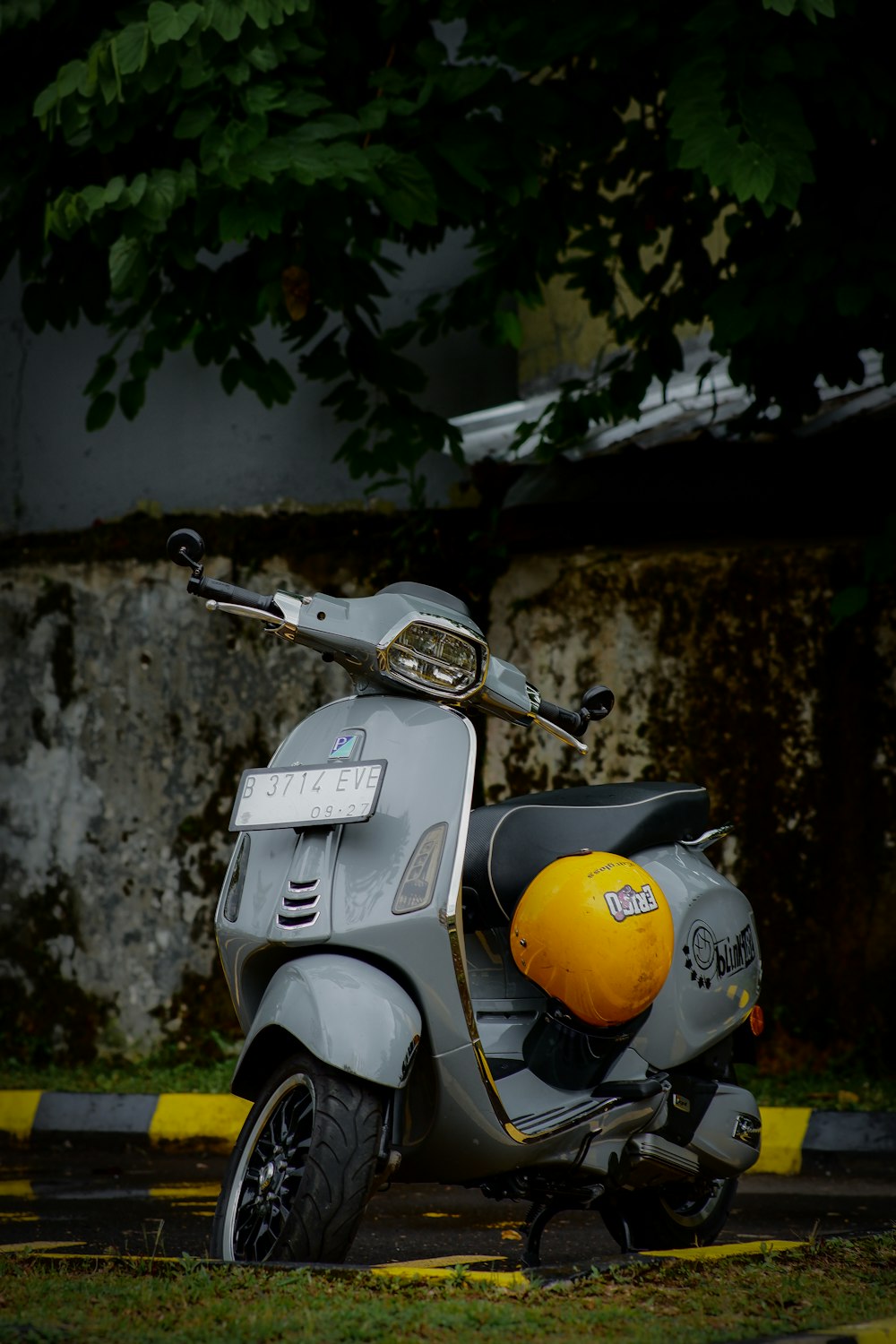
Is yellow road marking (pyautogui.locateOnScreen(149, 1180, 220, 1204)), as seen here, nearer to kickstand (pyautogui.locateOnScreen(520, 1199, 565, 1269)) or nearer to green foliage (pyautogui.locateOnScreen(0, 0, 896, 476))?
kickstand (pyautogui.locateOnScreen(520, 1199, 565, 1269))

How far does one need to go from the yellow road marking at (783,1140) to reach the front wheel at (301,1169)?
2.48 metres

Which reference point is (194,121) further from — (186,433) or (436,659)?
(186,433)

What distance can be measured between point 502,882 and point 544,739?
2.79m

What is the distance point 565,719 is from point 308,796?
0.92 meters

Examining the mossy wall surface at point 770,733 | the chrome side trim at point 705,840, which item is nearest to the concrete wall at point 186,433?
the mossy wall surface at point 770,733

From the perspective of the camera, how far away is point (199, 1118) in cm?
529

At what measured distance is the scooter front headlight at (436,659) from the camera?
303 cm

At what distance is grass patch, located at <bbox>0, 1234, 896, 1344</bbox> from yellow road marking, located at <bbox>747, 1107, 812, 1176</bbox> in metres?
2.09

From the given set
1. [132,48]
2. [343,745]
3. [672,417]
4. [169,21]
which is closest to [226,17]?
[169,21]

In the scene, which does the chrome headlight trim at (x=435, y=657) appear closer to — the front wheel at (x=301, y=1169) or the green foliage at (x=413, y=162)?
the front wheel at (x=301, y=1169)

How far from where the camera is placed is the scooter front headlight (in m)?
3.03

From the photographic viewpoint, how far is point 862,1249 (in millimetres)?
2996

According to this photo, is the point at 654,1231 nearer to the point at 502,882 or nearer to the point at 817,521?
the point at 502,882

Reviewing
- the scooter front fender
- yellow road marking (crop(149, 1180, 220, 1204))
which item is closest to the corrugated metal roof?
yellow road marking (crop(149, 1180, 220, 1204))
